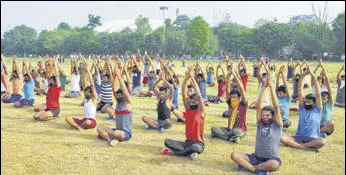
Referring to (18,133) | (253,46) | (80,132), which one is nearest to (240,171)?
(80,132)

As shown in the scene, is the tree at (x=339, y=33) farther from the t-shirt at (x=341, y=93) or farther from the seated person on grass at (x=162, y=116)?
the seated person on grass at (x=162, y=116)

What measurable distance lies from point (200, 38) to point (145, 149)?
6762 centimetres

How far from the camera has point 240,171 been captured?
7.46 m

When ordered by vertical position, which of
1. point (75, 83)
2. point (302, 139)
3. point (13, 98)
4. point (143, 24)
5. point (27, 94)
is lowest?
point (302, 139)

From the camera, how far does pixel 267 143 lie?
7.22 m

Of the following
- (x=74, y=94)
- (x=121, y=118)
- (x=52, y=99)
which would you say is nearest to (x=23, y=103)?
(x=52, y=99)

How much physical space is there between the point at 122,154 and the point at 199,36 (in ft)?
223

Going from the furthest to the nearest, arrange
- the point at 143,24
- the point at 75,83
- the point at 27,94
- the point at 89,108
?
1. the point at 143,24
2. the point at 75,83
3. the point at 27,94
4. the point at 89,108

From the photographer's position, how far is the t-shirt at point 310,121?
8758 millimetres

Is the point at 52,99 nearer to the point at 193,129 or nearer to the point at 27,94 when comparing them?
the point at 27,94

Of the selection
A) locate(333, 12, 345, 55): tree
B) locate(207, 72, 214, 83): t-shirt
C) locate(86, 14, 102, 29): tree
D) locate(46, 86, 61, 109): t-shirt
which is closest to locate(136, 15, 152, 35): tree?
locate(86, 14, 102, 29): tree

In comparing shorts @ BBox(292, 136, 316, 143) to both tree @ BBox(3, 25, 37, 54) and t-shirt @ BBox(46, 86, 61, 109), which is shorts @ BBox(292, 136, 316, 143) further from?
tree @ BBox(3, 25, 37, 54)

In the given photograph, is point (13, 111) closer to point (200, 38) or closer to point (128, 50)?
point (200, 38)

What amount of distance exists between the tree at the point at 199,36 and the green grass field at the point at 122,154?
64.2 m
